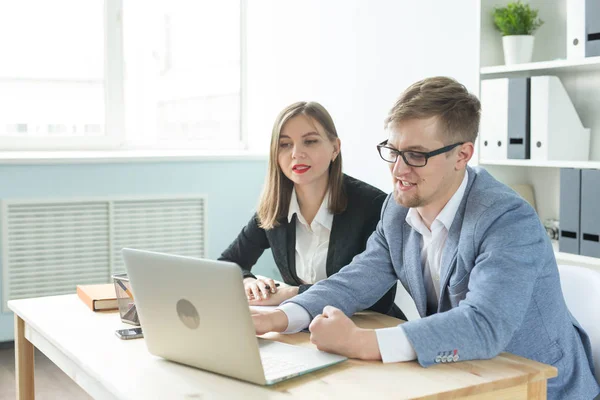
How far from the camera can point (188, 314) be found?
57.4 inches

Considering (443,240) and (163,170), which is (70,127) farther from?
(443,240)

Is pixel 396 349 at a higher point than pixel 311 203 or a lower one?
lower

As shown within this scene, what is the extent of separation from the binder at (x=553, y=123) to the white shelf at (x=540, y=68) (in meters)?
0.05

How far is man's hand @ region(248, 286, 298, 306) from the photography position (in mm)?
2113

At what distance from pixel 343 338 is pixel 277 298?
637 millimetres

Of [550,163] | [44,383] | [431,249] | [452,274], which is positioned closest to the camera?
[452,274]

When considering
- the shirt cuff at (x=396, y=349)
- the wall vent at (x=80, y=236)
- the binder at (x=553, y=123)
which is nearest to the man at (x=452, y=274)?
the shirt cuff at (x=396, y=349)

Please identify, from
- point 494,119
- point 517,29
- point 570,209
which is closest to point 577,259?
point 570,209

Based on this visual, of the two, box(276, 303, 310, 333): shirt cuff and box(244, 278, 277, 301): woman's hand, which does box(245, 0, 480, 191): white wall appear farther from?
box(276, 303, 310, 333): shirt cuff

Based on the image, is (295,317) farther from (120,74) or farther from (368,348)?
(120,74)

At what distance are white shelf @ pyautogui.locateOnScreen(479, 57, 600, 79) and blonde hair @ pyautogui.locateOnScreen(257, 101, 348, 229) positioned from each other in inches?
33.9

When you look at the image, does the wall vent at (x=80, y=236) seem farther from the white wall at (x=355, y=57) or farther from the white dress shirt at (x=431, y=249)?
the white dress shirt at (x=431, y=249)

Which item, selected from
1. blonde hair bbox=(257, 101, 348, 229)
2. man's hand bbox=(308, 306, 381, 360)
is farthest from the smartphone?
blonde hair bbox=(257, 101, 348, 229)

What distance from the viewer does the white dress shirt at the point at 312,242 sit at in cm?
245
